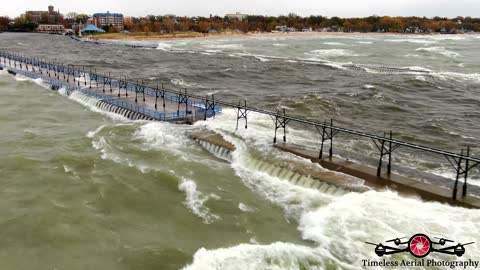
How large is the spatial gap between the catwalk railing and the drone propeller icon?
4.08 meters

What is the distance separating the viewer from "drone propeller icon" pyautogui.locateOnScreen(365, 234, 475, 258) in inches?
647

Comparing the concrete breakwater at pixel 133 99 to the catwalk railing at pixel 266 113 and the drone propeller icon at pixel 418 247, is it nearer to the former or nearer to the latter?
the catwalk railing at pixel 266 113

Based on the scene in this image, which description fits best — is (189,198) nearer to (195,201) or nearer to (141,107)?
(195,201)

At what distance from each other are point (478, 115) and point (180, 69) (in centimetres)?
5351

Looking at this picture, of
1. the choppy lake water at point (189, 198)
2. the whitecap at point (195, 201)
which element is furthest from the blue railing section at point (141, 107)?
the whitecap at point (195, 201)

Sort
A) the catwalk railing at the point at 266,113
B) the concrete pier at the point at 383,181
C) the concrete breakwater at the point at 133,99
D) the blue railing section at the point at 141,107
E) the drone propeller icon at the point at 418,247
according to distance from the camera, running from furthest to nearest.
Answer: the concrete breakwater at the point at 133,99, the blue railing section at the point at 141,107, the catwalk railing at the point at 266,113, the concrete pier at the point at 383,181, the drone propeller icon at the point at 418,247

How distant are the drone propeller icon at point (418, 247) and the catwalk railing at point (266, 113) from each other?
408 centimetres

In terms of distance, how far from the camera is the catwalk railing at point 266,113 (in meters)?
21.2

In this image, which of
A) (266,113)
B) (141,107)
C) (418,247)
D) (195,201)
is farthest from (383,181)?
(141,107)

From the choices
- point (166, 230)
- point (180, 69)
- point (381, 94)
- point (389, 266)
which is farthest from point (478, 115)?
point (180, 69)

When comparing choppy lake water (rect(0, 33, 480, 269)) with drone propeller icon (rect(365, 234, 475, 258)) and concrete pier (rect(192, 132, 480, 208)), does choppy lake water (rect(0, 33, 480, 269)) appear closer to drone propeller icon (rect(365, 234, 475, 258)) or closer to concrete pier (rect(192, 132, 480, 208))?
drone propeller icon (rect(365, 234, 475, 258))

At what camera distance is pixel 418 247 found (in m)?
17.3

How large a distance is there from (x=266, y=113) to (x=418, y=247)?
14.5m

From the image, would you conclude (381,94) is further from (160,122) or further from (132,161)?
(132,161)
